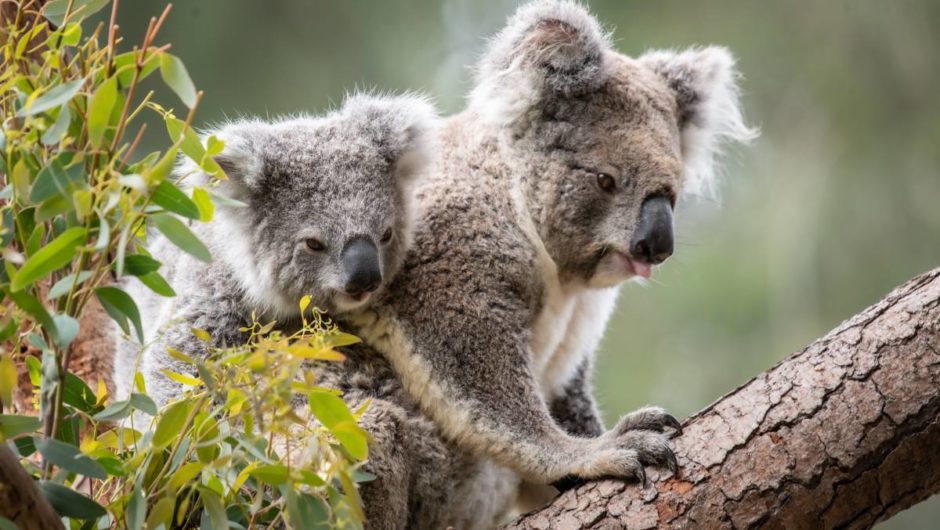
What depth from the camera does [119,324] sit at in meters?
1.73

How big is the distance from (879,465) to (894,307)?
14.4 inches

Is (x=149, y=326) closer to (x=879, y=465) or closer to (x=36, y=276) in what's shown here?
(x=36, y=276)

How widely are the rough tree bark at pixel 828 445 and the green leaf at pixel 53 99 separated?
145cm

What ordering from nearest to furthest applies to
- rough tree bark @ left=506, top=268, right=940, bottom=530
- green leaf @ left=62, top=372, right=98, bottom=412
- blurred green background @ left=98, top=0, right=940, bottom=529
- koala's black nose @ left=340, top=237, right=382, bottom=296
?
green leaf @ left=62, top=372, right=98, bottom=412, rough tree bark @ left=506, top=268, right=940, bottom=530, koala's black nose @ left=340, top=237, right=382, bottom=296, blurred green background @ left=98, top=0, right=940, bottom=529

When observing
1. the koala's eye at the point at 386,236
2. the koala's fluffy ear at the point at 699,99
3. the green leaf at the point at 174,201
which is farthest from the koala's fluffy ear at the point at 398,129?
the green leaf at the point at 174,201

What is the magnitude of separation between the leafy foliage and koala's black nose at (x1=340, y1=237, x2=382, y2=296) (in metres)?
0.67

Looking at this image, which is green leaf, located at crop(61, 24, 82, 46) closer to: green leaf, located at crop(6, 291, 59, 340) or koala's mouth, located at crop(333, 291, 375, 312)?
green leaf, located at crop(6, 291, 59, 340)

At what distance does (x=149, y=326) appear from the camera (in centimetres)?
314

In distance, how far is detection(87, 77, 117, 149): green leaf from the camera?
155 cm

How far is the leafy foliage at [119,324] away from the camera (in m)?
1.54

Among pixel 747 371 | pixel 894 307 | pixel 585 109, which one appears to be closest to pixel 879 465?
pixel 894 307

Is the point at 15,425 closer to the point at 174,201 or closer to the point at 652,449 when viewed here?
the point at 174,201

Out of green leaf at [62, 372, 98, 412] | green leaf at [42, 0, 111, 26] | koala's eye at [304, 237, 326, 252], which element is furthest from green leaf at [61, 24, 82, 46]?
koala's eye at [304, 237, 326, 252]

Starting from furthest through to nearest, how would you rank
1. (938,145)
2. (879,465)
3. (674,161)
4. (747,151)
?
(747,151), (938,145), (674,161), (879,465)
